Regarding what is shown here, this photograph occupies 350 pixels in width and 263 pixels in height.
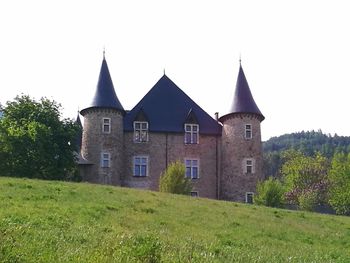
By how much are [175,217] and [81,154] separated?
23.4 m

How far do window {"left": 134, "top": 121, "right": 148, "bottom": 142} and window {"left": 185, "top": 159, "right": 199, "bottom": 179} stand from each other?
12.9 feet

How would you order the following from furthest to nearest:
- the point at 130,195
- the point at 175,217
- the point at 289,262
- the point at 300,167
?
the point at 300,167 < the point at 130,195 < the point at 175,217 < the point at 289,262

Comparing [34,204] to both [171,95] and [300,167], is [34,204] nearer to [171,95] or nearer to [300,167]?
[171,95]

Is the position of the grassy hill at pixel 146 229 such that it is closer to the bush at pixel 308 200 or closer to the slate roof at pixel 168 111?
the slate roof at pixel 168 111

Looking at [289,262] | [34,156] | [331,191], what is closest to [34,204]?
[289,262]

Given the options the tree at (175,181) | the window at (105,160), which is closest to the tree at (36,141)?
the window at (105,160)

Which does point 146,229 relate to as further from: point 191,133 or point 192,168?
point 191,133

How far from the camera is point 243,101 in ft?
147

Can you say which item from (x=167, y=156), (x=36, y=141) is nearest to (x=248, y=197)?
(x=167, y=156)

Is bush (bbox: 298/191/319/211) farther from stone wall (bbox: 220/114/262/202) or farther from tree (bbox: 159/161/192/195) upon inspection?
tree (bbox: 159/161/192/195)

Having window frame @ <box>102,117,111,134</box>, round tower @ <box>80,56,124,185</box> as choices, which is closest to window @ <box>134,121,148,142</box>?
round tower @ <box>80,56,124,185</box>

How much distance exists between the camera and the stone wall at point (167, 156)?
43.9 meters

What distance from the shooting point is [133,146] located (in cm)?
4441

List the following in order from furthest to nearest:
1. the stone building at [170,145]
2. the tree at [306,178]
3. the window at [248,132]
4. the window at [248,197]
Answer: the tree at [306,178] < the window at [248,132] < the stone building at [170,145] < the window at [248,197]
